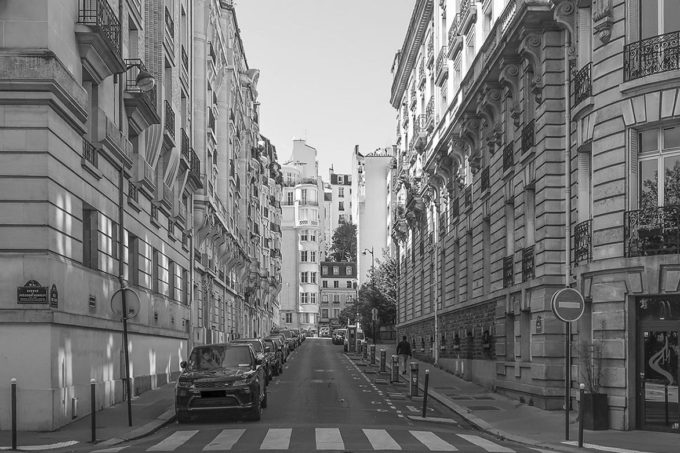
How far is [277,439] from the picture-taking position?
57.5ft

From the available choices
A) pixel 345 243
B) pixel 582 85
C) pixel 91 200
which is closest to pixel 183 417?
pixel 91 200

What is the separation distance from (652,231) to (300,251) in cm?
13712

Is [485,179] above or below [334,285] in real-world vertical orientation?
above

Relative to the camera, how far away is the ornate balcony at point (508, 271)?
2953 centimetres

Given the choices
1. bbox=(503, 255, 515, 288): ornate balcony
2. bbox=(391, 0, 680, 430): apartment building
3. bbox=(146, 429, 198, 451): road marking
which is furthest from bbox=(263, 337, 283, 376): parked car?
bbox=(146, 429, 198, 451): road marking

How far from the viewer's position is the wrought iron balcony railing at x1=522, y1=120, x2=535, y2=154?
2683cm

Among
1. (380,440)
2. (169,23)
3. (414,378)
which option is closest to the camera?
(380,440)

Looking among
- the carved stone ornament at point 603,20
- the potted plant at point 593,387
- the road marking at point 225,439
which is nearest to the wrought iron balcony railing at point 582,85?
the carved stone ornament at point 603,20

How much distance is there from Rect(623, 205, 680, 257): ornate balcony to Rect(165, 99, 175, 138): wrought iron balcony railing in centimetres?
1958

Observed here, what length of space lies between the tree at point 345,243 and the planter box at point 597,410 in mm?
158085

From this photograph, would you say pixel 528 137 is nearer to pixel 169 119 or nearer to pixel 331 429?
pixel 331 429

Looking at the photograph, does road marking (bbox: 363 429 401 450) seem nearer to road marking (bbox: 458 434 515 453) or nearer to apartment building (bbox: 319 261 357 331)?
road marking (bbox: 458 434 515 453)

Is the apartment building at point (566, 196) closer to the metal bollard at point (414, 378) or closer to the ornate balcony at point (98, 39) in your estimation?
the metal bollard at point (414, 378)

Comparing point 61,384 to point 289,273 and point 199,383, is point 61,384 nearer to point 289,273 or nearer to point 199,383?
point 199,383
